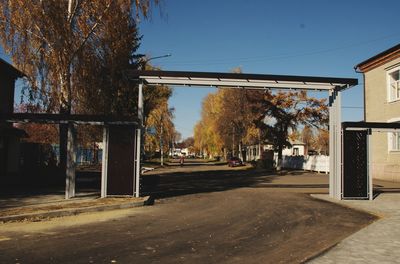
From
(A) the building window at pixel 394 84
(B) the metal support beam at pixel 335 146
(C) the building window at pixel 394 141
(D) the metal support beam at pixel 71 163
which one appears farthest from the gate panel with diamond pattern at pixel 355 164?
(A) the building window at pixel 394 84

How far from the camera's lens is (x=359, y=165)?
16719mm

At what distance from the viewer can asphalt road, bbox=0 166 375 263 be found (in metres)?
7.34

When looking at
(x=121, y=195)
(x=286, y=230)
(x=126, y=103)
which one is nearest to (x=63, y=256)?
(x=286, y=230)

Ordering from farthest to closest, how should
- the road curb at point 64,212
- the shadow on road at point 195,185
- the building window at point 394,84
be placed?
the building window at point 394,84
the shadow on road at point 195,185
the road curb at point 64,212

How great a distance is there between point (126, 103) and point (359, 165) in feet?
67.4

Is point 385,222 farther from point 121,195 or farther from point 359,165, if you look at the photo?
point 121,195

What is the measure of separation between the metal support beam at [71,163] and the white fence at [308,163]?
26.5 metres

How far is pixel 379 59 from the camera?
1117 inches

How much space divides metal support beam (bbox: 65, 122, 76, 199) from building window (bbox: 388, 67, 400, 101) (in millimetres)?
20833

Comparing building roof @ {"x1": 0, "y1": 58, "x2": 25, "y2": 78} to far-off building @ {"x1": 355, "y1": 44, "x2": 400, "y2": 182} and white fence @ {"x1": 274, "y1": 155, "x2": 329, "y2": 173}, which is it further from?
white fence @ {"x1": 274, "y1": 155, "x2": 329, "y2": 173}

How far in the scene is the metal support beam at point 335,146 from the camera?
54.5 feet

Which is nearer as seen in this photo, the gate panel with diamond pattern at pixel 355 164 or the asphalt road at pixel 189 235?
the asphalt road at pixel 189 235

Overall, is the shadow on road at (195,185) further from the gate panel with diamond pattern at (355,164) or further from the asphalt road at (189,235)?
the gate panel with diamond pattern at (355,164)

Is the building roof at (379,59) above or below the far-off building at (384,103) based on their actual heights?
above
